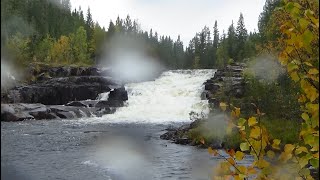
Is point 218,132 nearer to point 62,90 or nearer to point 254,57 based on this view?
point 254,57

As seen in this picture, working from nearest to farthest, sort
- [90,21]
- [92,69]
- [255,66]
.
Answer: [255,66], [92,69], [90,21]

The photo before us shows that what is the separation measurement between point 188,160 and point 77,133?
12662 millimetres

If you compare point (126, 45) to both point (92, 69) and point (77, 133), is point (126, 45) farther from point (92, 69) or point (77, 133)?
point (77, 133)

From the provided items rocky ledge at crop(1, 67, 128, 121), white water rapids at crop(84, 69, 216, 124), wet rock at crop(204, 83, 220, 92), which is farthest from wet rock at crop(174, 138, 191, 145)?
wet rock at crop(204, 83, 220, 92)

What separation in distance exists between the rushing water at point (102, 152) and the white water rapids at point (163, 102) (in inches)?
25.2

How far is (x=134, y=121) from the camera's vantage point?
41719 millimetres

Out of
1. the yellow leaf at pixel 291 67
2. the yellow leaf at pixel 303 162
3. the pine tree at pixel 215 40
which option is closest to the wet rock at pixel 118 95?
the yellow leaf at pixel 303 162

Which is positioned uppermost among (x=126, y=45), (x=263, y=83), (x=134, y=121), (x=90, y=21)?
(x=90, y=21)

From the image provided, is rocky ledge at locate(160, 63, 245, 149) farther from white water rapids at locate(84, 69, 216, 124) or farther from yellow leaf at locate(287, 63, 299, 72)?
yellow leaf at locate(287, 63, 299, 72)

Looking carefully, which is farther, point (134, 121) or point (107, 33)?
point (107, 33)

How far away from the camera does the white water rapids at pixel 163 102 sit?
45.0 meters

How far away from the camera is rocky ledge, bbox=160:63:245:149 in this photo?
27.6 m

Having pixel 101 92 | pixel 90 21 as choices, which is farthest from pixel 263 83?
pixel 90 21

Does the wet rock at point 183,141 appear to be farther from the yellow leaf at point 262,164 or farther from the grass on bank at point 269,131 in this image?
the yellow leaf at point 262,164
